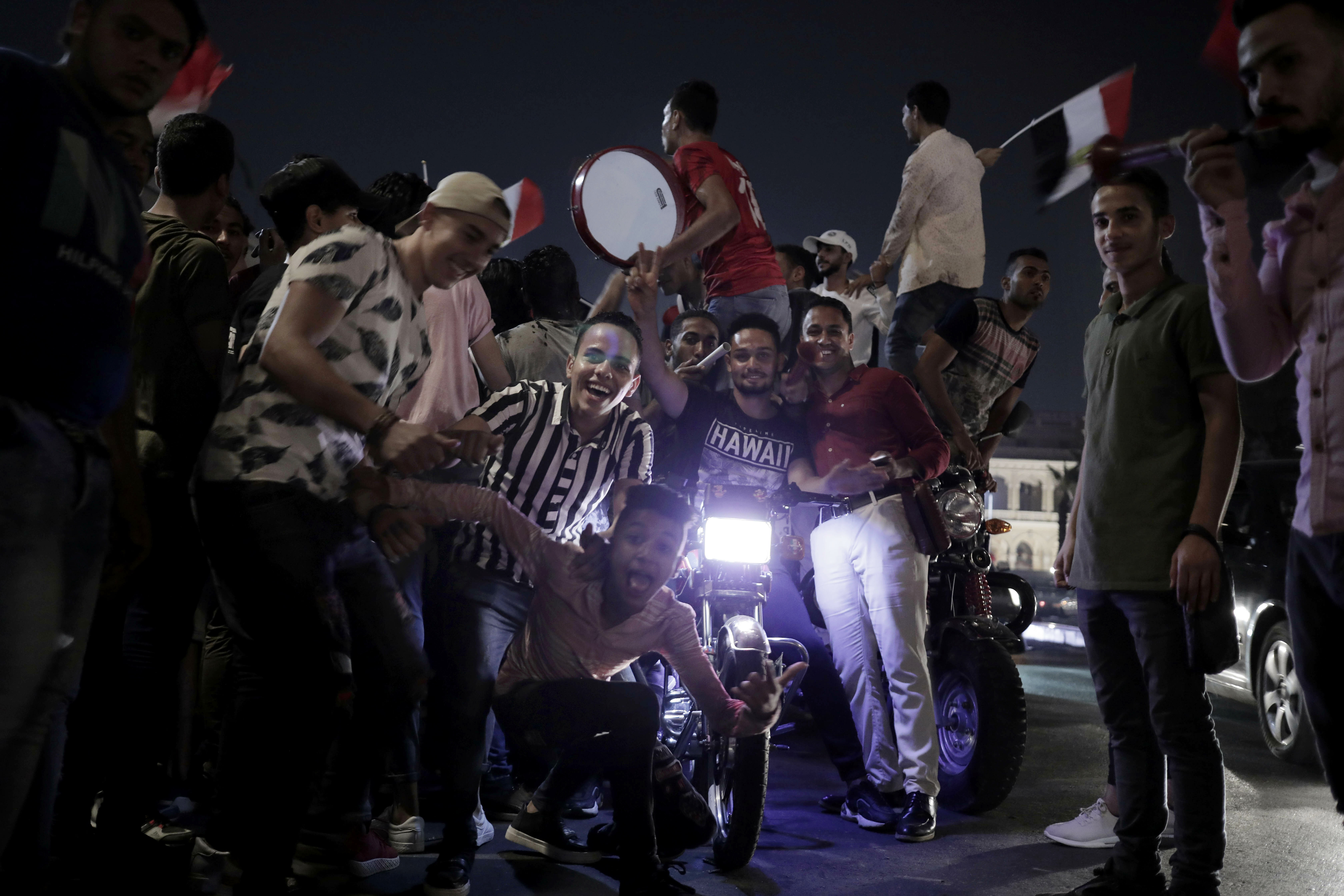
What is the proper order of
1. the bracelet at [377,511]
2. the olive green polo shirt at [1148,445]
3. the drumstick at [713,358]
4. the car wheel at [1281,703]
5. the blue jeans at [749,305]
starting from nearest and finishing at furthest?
the bracelet at [377,511], the olive green polo shirt at [1148,445], the drumstick at [713,358], the blue jeans at [749,305], the car wheel at [1281,703]

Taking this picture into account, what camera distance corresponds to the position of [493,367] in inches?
164

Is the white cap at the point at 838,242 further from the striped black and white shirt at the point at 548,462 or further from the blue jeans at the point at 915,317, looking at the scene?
the striped black and white shirt at the point at 548,462

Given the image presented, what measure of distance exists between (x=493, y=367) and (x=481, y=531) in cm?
93

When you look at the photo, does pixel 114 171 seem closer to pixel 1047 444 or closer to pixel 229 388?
pixel 229 388

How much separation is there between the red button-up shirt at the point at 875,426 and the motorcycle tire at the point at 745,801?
4.78 feet

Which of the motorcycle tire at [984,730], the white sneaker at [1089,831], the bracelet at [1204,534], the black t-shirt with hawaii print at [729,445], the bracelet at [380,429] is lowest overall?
the white sneaker at [1089,831]

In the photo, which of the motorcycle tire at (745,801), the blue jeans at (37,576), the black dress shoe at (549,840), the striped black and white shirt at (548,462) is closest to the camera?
the blue jeans at (37,576)

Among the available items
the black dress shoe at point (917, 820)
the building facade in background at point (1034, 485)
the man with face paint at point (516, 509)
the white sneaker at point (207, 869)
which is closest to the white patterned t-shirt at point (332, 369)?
the man with face paint at point (516, 509)

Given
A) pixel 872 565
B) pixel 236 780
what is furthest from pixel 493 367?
pixel 236 780

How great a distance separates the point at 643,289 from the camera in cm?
412

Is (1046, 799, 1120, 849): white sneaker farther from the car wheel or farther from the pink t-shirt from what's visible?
the pink t-shirt

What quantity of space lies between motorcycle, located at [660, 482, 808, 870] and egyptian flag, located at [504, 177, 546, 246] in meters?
1.55

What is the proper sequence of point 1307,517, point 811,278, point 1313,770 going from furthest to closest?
point 811,278 < point 1313,770 < point 1307,517

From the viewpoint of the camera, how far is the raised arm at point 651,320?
4.13 metres
